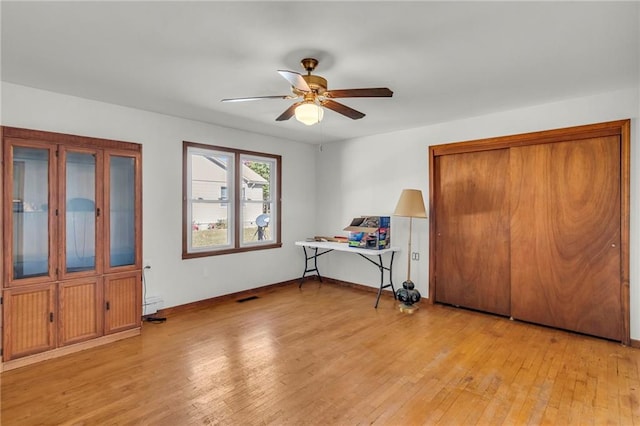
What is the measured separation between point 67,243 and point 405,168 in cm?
419

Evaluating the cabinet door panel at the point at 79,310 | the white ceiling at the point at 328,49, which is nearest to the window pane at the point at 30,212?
the cabinet door panel at the point at 79,310

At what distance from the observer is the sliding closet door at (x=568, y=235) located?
3.41 metres

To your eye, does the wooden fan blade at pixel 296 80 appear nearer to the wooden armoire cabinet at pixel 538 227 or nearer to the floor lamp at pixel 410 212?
the floor lamp at pixel 410 212

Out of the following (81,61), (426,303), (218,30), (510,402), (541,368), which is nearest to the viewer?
(218,30)

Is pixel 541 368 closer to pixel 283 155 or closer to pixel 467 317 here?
pixel 467 317

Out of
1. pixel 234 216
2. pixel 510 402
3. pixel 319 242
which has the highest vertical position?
pixel 234 216

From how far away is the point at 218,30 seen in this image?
7.13 ft

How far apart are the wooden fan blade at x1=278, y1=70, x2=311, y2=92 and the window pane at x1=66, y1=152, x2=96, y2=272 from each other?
7.64 feet

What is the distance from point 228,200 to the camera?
4930mm

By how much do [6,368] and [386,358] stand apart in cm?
323

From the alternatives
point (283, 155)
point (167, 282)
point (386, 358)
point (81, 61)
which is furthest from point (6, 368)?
point (283, 155)

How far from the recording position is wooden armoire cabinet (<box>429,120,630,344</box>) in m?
3.40

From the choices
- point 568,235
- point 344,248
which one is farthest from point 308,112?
point 568,235

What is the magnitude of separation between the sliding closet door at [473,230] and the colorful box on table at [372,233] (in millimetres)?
695
